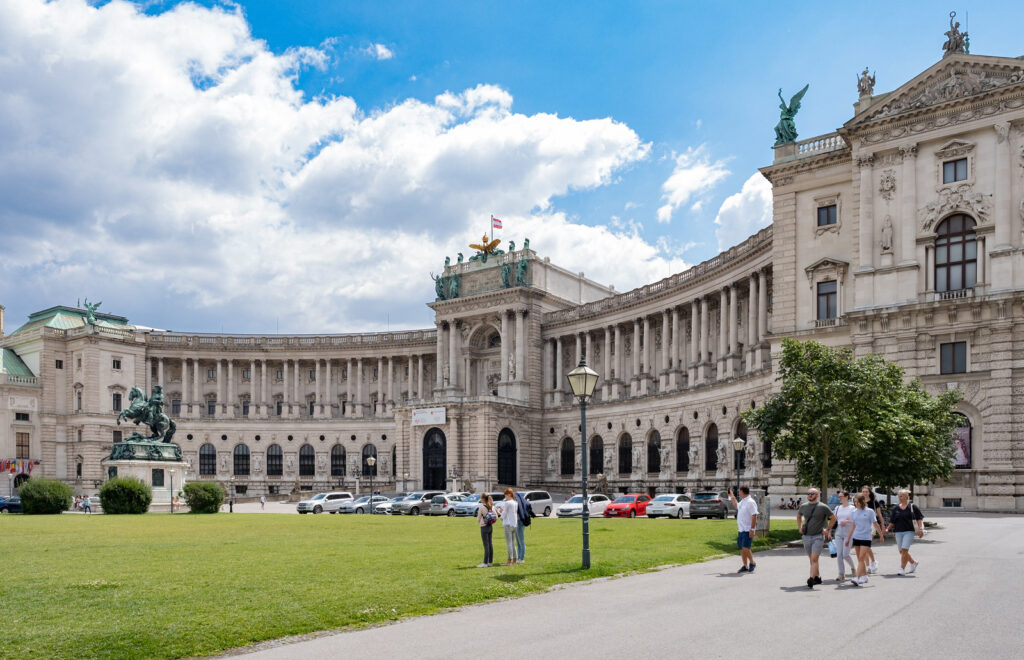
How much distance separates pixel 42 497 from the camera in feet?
191

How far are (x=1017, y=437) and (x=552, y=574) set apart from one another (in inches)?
1376

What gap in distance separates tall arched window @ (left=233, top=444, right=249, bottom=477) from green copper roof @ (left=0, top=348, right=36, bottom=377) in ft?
81.6

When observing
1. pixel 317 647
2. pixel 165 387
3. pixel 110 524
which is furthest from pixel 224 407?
pixel 317 647

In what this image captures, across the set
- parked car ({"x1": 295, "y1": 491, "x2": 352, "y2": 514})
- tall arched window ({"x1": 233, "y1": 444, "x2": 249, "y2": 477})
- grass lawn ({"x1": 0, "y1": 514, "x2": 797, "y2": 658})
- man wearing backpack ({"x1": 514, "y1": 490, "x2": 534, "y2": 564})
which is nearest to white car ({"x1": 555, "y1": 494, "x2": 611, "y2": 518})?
grass lawn ({"x1": 0, "y1": 514, "x2": 797, "y2": 658})

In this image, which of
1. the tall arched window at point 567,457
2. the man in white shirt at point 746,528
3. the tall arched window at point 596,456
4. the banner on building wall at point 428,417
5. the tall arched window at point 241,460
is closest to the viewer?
the man in white shirt at point 746,528

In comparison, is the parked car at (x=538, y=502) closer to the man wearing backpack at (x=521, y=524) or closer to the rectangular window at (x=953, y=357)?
the rectangular window at (x=953, y=357)

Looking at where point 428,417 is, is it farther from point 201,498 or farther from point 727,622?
point 727,622

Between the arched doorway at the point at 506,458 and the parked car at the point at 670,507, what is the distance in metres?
43.8

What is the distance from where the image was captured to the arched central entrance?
95875 mm

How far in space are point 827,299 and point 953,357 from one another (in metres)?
8.96

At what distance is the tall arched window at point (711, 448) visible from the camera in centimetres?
7638

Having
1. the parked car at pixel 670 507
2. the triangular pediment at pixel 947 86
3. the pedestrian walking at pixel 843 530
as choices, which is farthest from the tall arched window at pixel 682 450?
the pedestrian walking at pixel 843 530

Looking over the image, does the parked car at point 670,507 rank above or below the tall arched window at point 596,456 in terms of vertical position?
above

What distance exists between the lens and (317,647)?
14664 mm
